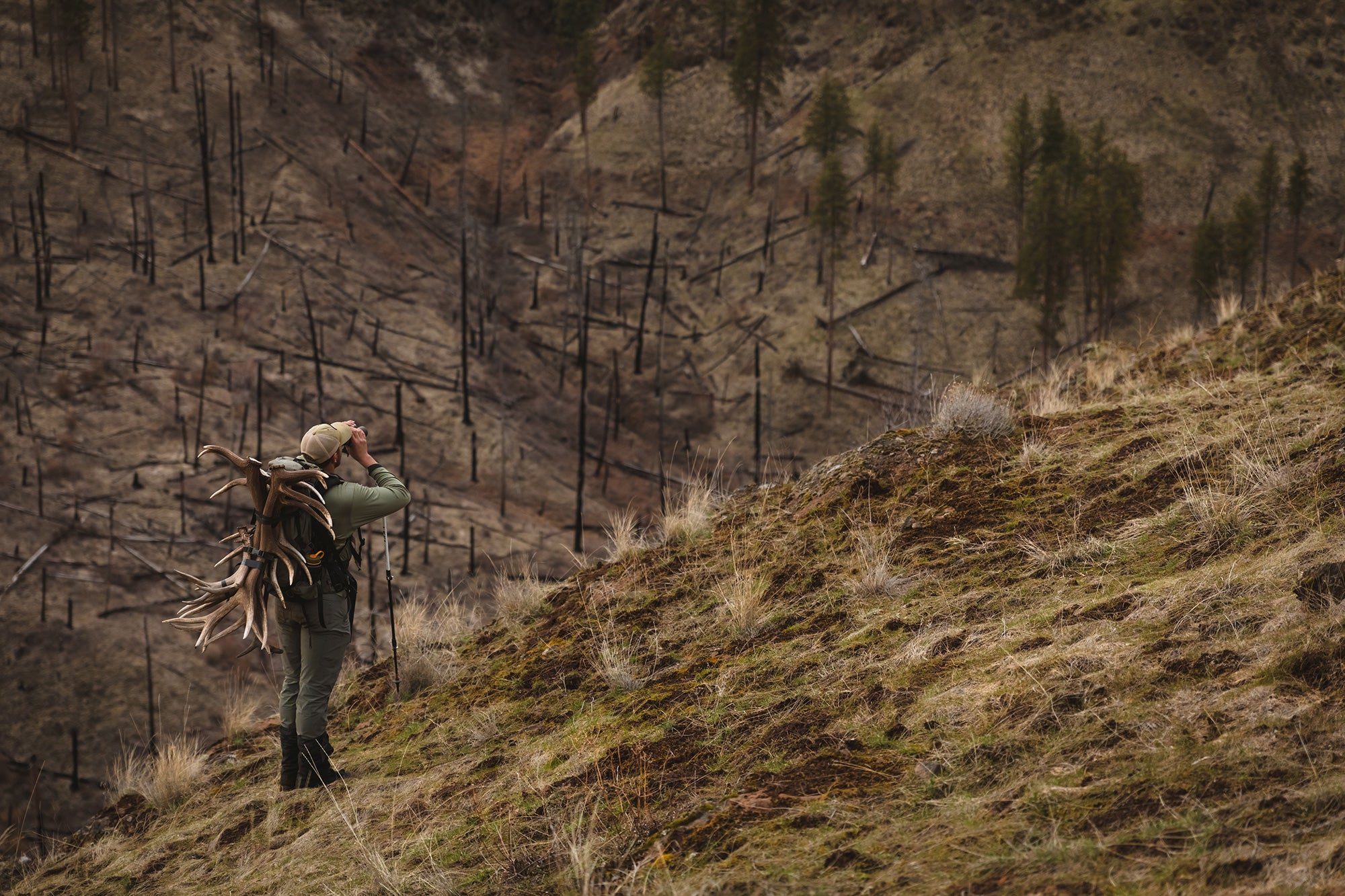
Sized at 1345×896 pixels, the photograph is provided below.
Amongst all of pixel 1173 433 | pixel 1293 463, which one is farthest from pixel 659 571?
pixel 1293 463

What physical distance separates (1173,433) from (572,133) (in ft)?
181

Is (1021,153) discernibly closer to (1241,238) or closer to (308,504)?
(1241,238)

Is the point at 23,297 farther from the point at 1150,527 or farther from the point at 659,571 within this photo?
the point at 1150,527

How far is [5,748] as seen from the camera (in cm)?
2177

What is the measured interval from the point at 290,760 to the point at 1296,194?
52.0 metres

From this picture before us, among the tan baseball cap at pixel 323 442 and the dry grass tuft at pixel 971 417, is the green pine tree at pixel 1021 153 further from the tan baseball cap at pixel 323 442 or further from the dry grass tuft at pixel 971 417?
the tan baseball cap at pixel 323 442

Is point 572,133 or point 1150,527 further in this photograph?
point 572,133

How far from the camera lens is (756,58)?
52844 mm

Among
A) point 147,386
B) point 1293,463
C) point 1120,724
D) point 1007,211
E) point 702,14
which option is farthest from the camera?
point 702,14

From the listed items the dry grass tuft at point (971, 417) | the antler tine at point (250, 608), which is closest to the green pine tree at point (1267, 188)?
the dry grass tuft at point (971, 417)

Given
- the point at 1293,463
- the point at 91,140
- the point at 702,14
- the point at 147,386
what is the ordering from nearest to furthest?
the point at 1293,463
the point at 147,386
the point at 91,140
the point at 702,14

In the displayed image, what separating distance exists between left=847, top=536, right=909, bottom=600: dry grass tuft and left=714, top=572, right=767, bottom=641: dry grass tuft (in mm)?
548

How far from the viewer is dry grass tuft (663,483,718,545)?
800 cm

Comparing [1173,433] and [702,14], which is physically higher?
[702,14]
